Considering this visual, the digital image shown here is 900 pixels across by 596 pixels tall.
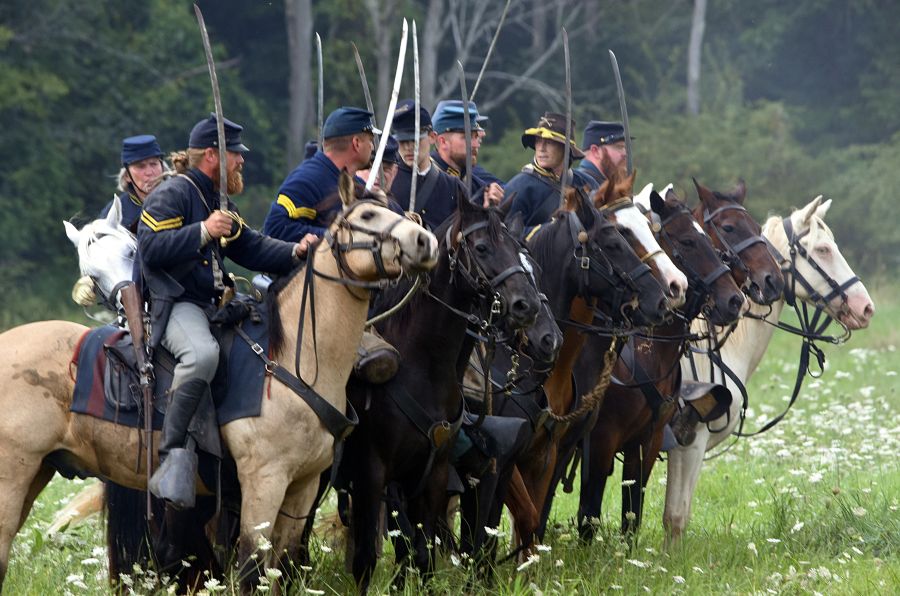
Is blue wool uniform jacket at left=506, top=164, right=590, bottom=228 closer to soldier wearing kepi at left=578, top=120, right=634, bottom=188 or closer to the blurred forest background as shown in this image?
soldier wearing kepi at left=578, top=120, right=634, bottom=188

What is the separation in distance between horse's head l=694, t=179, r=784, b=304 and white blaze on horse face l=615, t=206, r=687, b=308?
1.64m

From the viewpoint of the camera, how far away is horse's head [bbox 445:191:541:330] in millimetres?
7273

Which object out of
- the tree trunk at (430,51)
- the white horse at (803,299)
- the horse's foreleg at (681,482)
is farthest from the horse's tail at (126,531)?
the tree trunk at (430,51)

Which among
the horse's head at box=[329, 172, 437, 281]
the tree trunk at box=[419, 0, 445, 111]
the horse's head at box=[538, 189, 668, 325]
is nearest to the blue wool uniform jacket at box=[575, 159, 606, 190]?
the horse's head at box=[538, 189, 668, 325]

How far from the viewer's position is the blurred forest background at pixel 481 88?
91.5 ft

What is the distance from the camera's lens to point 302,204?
314 inches

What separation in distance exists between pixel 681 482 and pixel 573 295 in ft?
7.36

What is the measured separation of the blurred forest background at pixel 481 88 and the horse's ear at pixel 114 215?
1745 cm

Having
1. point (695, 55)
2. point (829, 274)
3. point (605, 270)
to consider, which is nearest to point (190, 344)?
point (605, 270)

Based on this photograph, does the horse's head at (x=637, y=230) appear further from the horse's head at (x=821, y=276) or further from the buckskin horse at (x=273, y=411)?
the horse's head at (x=821, y=276)

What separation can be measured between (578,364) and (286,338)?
2268 millimetres

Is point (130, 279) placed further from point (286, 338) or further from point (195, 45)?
point (195, 45)

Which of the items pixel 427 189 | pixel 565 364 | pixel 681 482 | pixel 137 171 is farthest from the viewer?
pixel 681 482

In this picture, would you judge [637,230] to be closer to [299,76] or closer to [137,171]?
[137,171]
